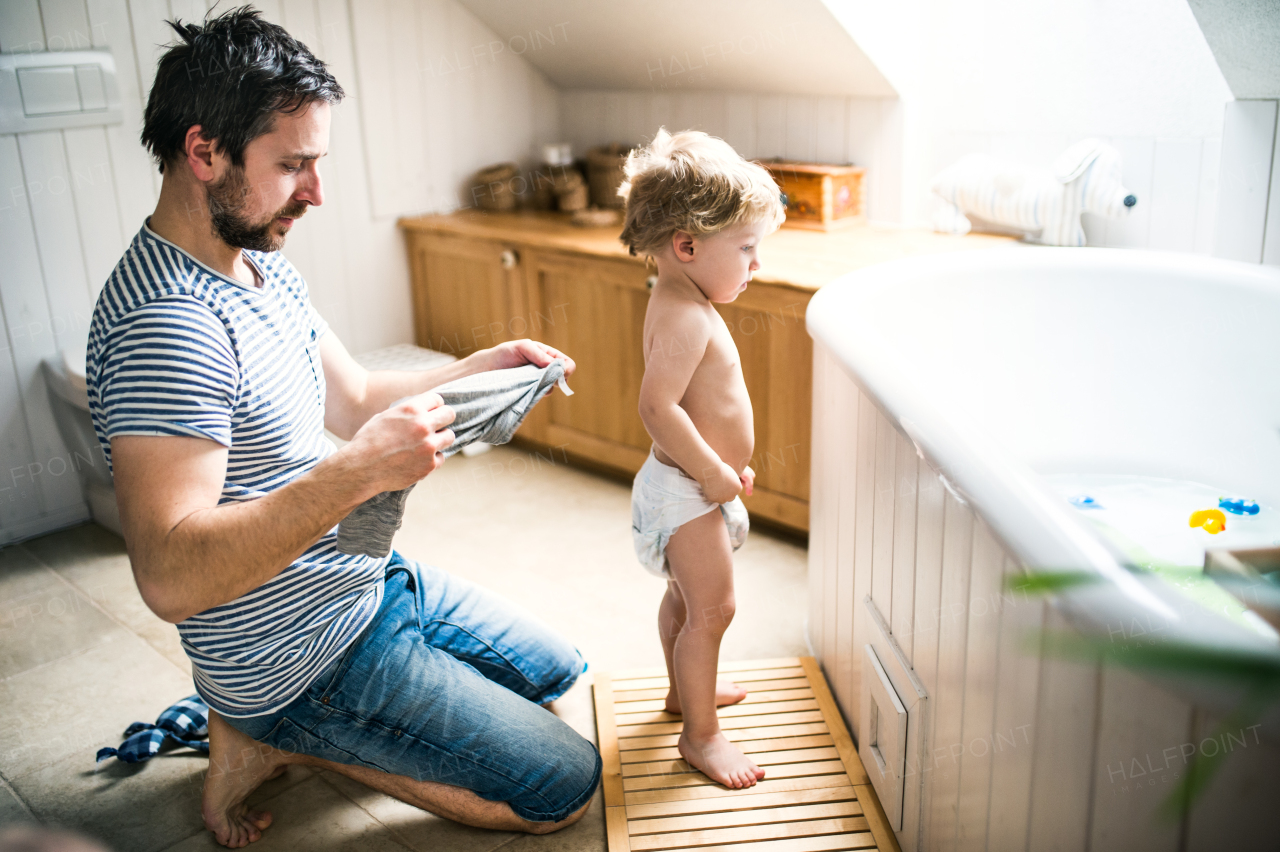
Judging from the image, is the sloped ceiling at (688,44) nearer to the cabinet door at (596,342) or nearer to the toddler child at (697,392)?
the cabinet door at (596,342)

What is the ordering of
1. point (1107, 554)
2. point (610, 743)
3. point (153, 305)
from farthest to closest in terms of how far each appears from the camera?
point (610, 743), point (153, 305), point (1107, 554)

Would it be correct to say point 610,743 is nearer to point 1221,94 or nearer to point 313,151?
point 313,151

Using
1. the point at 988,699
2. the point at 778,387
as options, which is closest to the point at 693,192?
the point at 988,699

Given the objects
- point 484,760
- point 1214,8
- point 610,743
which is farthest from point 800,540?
point 1214,8

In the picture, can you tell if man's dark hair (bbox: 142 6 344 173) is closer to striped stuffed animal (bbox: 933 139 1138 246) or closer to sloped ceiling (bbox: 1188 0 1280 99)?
sloped ceiling (bbox: 1188 0 1280 99)

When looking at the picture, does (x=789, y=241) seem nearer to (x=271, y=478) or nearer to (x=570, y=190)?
(x=570, y=190)

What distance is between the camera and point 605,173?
3.09 metres

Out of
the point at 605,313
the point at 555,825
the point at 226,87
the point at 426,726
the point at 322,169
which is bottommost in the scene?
the point at 555,825

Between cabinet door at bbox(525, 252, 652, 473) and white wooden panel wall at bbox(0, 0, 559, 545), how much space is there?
2.06 ft

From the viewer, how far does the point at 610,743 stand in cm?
161

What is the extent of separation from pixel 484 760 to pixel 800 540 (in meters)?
1.18

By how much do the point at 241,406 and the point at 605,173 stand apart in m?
2.07

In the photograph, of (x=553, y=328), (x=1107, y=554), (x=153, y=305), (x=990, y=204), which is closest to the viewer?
(x=1107, y=554)

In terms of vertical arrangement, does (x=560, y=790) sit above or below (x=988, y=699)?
below
